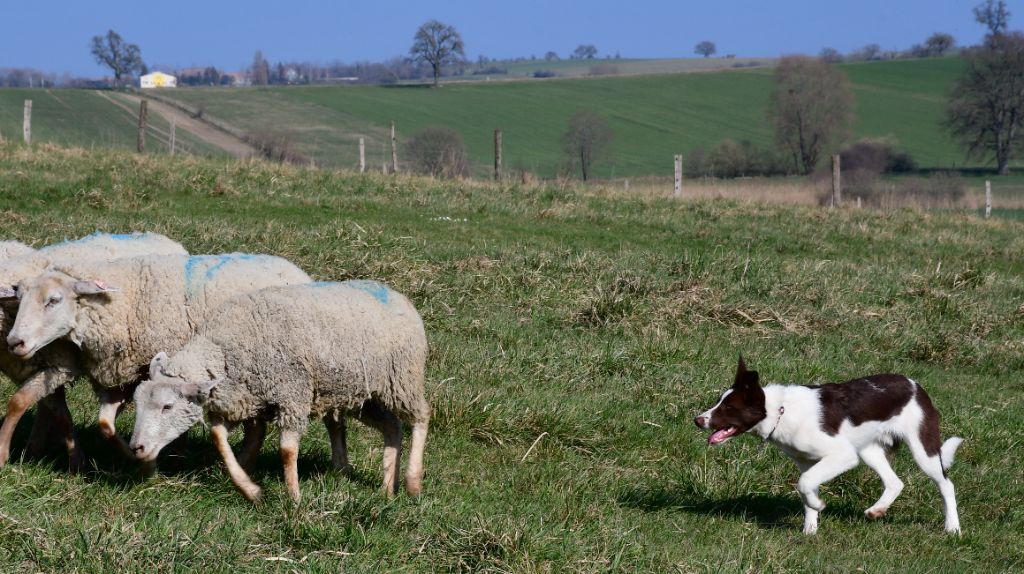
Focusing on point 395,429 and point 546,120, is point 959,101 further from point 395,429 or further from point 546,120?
point 395,429

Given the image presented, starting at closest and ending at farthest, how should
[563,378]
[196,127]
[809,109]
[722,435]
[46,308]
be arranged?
[46,308], [722,435], [563,378], [196,127], [809,109]

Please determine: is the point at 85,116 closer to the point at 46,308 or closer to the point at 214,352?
the point at 46,308

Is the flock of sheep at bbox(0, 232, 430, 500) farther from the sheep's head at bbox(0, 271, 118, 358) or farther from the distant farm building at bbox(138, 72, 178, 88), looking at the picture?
the distant farm building at bbox(138, 72, 178, 88)

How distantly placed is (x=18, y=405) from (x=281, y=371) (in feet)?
5.78

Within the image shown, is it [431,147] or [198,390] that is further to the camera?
[431,147]

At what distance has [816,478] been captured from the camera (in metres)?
6.36

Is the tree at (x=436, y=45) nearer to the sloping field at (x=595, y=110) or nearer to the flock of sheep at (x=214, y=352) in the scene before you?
the sloping field at (x=595, y=110)

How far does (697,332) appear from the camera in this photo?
38.7 feet

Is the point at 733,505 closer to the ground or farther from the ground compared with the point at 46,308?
closer to the ground

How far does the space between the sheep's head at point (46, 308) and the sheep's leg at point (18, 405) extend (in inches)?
9.6

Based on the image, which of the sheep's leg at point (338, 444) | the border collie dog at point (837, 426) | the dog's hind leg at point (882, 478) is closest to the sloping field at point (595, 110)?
the sheep's leg at point (338, 444)

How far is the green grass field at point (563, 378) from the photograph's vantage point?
5180mm

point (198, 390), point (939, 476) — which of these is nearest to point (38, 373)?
point (198, 390)

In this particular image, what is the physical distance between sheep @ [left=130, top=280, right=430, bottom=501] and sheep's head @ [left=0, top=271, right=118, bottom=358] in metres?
A: 0.78
